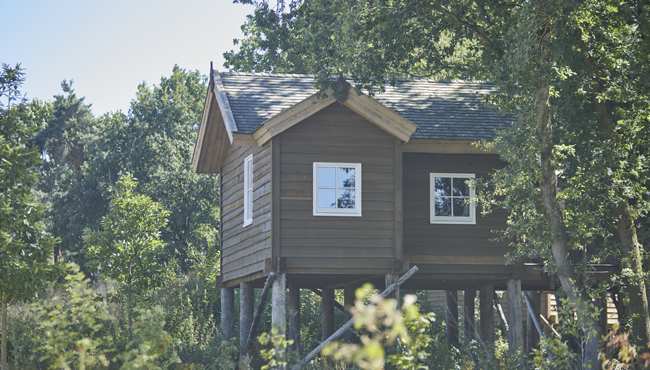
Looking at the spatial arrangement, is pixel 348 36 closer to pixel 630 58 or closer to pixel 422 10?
pixel 422 10

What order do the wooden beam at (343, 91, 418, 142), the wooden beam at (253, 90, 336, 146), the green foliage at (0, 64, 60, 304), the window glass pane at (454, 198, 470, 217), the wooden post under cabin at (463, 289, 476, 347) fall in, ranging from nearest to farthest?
the green foliage at (0, 64, 60, 304) < the wooden beam at (253, 90, 336, 146) < the wooden beam at (343, 91, 418, 142) < the window glass pane at (454, 198, 470, 217) < the wooden post under cabin at (463, 289, 476, 347)

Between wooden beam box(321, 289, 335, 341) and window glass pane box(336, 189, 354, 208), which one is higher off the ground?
window glass pane box(336, 189, 354, 208)

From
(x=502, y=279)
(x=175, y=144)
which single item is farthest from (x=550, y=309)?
(x=175, y=144)

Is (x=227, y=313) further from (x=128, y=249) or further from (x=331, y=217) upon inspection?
(x=331, y=217)

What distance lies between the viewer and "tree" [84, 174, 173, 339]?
18078 millimetres

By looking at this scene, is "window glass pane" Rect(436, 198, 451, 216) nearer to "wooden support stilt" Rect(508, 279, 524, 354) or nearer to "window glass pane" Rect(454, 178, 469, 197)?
"window glass pane" Rect(454, 178, 469, 197)

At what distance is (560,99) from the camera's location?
1322 cm

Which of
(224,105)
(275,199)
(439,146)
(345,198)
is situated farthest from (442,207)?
(224,105)

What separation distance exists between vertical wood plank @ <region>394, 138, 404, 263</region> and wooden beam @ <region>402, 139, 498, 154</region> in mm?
457

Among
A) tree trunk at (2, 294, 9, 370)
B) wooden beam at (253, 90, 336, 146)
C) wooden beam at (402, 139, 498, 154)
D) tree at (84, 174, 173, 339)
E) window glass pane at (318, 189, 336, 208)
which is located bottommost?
tree trunk at (2, 294, 9, 370)

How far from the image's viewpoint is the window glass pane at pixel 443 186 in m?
14.7

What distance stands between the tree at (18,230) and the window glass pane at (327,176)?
5.24 m

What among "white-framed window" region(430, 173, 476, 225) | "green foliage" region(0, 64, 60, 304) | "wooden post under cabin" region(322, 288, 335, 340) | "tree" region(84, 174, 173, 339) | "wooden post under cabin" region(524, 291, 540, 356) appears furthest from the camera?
"wooden post under cabin" region(524, 291, 540, 356)

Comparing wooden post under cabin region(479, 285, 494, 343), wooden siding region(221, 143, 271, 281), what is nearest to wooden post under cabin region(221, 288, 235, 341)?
wooden siding region(221, 143, 271, 281)
